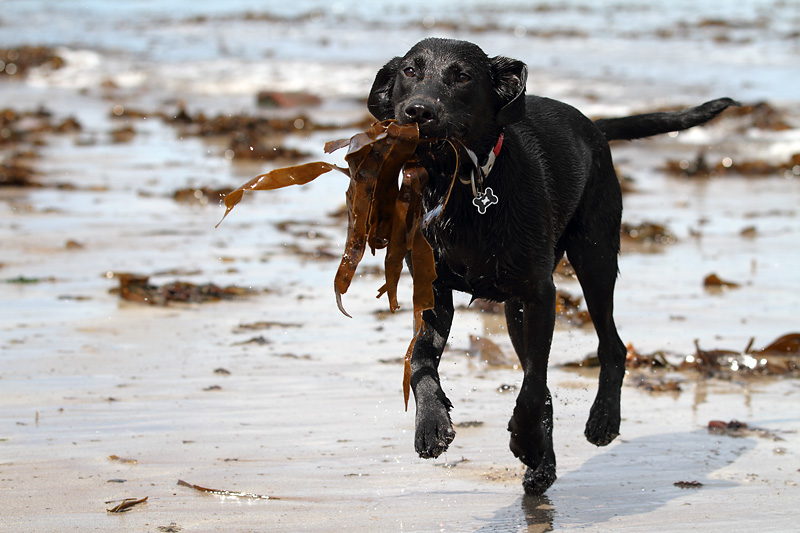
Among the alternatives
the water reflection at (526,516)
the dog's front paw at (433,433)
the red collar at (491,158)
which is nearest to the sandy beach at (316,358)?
the water reflection at (526,516)

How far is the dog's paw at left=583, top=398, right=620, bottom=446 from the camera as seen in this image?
165 inches

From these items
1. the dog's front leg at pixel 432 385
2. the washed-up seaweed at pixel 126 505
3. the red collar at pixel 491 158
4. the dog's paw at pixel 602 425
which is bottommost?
the washed-up seaweed at pixel 126 505

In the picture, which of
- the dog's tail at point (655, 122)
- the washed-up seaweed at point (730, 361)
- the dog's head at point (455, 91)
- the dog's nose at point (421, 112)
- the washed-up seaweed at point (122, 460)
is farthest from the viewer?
the washed-up seaweed at point (730, 361)

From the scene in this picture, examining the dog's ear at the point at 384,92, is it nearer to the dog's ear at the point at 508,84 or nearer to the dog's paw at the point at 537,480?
the dog's ear at the point at 508,84

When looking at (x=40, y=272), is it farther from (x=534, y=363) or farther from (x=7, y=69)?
(x=7, y=69)

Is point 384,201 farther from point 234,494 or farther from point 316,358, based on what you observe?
point 316,358

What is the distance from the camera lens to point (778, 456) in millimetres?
4215

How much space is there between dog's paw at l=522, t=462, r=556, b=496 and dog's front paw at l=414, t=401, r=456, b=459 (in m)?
0.52

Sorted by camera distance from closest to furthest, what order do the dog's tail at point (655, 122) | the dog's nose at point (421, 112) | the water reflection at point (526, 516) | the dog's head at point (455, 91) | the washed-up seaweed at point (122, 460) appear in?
the dog's nose at point (421, 112) → the dog's head at point (455, 91) → the water reflection at point (526, 516) → the washed-up seaweed at point (122, 460) → the dog's tail at point (655, 122)

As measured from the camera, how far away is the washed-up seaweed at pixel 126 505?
3.51 meters

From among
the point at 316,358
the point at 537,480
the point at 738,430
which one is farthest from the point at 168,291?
the point at 738,430

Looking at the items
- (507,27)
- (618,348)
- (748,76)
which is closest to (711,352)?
(618,348)

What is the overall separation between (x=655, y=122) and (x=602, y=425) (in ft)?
5.17

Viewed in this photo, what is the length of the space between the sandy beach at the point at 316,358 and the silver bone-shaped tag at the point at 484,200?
3.39 ft
